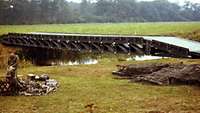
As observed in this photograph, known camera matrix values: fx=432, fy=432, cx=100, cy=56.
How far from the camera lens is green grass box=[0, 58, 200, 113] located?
14.7 metres

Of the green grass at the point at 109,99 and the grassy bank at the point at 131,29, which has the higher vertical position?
the green grass at the point at 109,99

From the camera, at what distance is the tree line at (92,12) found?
12494 centimetres

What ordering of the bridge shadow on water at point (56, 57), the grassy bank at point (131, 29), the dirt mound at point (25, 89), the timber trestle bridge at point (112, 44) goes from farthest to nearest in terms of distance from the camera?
1. the grassy bank at point (131, 29)
2. the bridge shadow on water at point (56, 57)
3. the timber trestle bridge at point (112, 44)
4. the dirt mound at point (25, 89)

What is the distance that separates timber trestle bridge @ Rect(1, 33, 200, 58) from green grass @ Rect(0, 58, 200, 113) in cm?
1325

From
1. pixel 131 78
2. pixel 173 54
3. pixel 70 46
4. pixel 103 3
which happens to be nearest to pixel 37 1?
pixel 103 3

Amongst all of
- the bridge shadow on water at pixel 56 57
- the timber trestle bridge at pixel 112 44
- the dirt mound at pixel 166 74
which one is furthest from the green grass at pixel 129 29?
the dirt mound at pixel 166 74

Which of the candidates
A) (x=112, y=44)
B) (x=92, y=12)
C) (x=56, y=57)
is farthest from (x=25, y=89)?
(x=92, y=12)

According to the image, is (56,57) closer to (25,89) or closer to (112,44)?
(112,44)

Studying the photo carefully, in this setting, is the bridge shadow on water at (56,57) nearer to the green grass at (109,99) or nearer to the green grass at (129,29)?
the green grass at (109,99)

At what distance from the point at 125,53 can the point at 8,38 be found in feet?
71.3

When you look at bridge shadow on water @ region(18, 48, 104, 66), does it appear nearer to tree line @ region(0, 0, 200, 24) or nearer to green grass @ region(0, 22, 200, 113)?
green grass @ region(0, 22, 200, 113)

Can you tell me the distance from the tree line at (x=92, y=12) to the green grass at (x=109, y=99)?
330 feet

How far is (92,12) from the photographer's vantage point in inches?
6599

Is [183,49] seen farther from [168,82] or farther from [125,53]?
[168,82]
